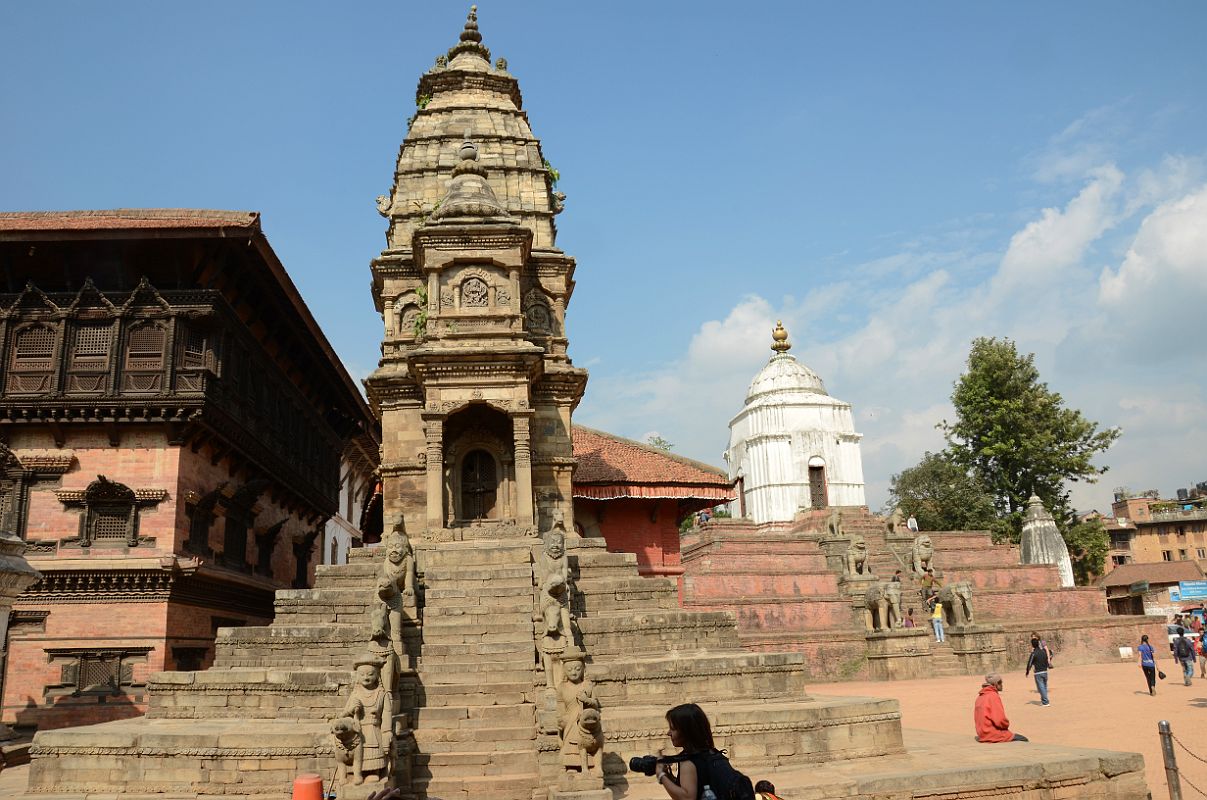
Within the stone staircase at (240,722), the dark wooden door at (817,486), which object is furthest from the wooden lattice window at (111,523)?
the dark wooden door at (817,486)

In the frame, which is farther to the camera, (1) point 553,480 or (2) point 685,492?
(2) point 685,492

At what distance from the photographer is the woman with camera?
5312 mm

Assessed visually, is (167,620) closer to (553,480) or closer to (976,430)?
(553,480)

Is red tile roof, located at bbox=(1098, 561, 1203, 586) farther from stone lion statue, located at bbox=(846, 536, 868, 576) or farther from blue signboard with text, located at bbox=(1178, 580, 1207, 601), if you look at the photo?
stone lion statue, located at bbox=(846, 536, 868, 576)

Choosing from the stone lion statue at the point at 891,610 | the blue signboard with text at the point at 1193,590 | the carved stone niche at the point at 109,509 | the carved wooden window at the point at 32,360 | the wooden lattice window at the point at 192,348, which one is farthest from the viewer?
the blue signboard with text at the point at 1193,590

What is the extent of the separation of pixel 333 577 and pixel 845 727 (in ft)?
33.2

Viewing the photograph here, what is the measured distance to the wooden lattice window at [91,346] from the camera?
20.7 metres

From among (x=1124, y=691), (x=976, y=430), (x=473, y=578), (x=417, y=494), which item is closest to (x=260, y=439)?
(x=417, y=494)

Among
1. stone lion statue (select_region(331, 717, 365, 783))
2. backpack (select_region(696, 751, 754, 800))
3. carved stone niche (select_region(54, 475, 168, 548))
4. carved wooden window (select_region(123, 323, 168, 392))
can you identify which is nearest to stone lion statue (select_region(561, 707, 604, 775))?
stone lion statue (select_region(331, 717, 365, 783))

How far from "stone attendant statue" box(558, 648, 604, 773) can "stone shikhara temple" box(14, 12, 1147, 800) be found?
3cm

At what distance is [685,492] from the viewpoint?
29234mm

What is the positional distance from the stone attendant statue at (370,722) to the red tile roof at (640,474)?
1754 cm

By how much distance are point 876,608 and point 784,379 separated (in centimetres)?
2497

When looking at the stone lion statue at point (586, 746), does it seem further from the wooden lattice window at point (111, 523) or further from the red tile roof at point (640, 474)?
the red tile roof at point (640, 474)
